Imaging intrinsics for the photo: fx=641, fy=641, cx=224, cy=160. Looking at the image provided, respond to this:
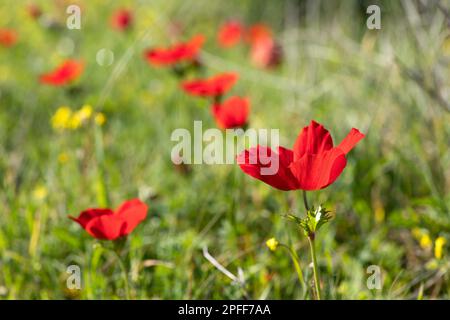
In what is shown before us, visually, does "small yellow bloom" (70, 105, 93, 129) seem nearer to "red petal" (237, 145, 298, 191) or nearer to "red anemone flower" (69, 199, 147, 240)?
"red anemone flower" (69, 199, 147, 240)

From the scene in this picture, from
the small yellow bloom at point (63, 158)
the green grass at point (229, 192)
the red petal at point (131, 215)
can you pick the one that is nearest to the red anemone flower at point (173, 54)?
the green grass at point (229, 192)

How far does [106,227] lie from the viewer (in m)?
0.90

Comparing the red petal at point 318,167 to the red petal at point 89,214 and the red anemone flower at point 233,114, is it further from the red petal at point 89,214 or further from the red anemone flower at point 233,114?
the red anemone flower at point 233,114

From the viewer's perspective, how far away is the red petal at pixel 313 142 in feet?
2.59

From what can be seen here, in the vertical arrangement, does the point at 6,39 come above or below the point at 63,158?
above

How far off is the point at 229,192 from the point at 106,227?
555 millimetres

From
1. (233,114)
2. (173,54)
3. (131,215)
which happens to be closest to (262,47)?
(173,54)

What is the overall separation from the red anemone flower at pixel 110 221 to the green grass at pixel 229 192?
6 centimetres

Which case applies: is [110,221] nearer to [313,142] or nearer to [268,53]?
[313,142]

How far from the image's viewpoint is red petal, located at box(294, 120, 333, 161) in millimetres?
791

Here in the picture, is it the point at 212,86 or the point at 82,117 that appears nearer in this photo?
the point at 212,86

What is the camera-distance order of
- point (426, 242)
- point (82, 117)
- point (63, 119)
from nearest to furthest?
point (426, 242) < point (82, 117) < point (63, 119)

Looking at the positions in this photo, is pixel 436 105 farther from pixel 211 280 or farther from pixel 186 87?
pixel 211 280
